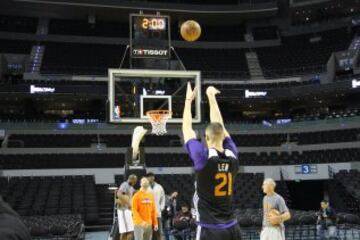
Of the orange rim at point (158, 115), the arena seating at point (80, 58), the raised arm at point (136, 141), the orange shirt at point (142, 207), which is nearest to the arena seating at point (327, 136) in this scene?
the arena seating at point (80, 58)

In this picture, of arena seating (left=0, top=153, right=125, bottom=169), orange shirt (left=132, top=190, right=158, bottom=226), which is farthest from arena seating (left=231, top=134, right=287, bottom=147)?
orange shirt (left=132, top=190, right=158, bottom=226)

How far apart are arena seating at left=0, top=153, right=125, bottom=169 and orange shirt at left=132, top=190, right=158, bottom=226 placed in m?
16.3

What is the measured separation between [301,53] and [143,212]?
89.9 feet

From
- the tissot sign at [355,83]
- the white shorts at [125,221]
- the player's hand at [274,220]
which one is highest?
the tissot sign at [355,83]

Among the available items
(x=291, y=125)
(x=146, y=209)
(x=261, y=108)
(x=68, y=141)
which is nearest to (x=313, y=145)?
(x=291, y=125)

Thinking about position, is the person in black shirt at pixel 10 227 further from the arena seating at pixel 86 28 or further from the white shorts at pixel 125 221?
the arena seating at pixel 86 28

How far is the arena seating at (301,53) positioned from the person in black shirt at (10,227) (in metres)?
32.2

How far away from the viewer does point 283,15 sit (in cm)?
3656

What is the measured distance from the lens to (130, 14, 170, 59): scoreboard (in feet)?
63.4

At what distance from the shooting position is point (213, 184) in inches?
147

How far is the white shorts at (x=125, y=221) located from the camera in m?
9.92

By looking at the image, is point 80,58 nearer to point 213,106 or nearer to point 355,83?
point 355,83

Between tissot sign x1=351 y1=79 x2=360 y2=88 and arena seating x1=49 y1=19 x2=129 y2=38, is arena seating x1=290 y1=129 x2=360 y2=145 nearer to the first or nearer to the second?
tissot sign x1=351 y1=79 x2=360 y2=88

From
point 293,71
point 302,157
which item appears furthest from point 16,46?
point 302,157
